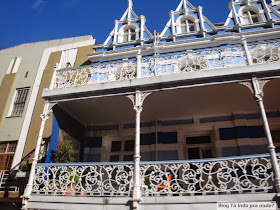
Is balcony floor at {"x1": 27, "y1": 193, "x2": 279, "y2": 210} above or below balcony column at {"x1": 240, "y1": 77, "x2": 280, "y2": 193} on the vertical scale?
below

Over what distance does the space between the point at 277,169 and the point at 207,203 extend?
177 cm

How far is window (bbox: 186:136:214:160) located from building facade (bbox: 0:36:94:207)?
6.07 metres

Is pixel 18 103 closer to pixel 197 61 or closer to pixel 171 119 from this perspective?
pixel 171 119

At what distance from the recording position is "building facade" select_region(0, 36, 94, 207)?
30.1ft

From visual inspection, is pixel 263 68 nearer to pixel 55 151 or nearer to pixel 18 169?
pixel 55 151

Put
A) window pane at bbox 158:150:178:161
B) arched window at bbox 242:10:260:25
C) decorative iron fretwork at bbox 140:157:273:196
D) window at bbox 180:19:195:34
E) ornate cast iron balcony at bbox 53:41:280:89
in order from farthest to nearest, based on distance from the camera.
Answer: window at bbox 180:19:195:34 < arched window at bbox 242:10:260:25 < window pane at bbox 158:150:178:161 < ornate cast iron balcony at bbox 53:41:280:89 < decorative iron fretwork at bbox 140:157:273:196

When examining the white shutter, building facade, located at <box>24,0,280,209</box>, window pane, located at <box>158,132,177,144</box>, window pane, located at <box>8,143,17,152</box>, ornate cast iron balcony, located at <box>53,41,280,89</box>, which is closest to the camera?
building facade, located at <box>24,0,280,209</box>

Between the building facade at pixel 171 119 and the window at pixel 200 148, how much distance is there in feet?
0.13

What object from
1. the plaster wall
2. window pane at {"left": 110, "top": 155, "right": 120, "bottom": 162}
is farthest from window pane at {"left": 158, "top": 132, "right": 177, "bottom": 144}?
the plaster wall

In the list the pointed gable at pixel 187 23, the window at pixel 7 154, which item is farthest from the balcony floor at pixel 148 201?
the pointed gable at pixel 187 23

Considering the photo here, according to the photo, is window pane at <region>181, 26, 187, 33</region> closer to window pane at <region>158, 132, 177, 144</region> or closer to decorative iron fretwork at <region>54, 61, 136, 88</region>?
decorative iron fretwork at <region>54, 61, 136, 88</region>

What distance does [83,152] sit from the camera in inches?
376

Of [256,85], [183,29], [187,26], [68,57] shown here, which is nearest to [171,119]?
[256,85]

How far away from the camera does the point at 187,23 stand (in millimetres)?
11406
